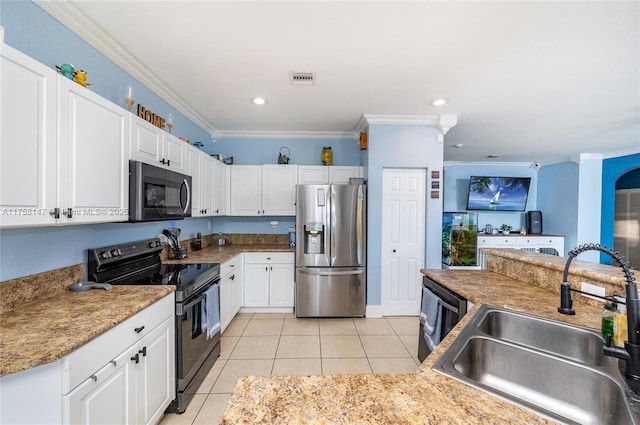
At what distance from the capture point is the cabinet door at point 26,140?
1052 mm

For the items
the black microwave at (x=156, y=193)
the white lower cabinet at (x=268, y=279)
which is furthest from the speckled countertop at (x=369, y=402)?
the white lower cabinet at (x=268, y=279)

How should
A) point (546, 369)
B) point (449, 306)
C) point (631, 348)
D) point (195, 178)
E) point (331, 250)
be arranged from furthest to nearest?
1. point (331, 250)
2. point (195, 178)
3. point (449, 306)
4. point (546, 369)
5. point (631, 348)

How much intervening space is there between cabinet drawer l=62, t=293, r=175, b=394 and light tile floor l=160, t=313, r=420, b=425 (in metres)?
0.81

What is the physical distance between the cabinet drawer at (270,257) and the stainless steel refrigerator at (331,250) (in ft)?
0.67

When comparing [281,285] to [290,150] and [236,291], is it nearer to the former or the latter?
[236,291]

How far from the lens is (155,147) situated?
2.08m

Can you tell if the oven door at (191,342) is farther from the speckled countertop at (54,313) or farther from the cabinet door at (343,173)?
the cabinet door at (343,173)

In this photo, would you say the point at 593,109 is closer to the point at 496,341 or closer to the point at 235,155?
the point at 496,341

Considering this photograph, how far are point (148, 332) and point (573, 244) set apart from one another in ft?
23.3

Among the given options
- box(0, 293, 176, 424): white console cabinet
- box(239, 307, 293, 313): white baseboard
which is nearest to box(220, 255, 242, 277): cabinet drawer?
box(239, 307, 293, 313): white baseboard

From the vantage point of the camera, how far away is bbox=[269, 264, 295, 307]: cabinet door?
3.49 m

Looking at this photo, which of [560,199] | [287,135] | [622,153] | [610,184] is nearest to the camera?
[287,135]

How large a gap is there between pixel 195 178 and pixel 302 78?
1554 mm

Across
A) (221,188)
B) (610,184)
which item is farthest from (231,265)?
(610,184)
